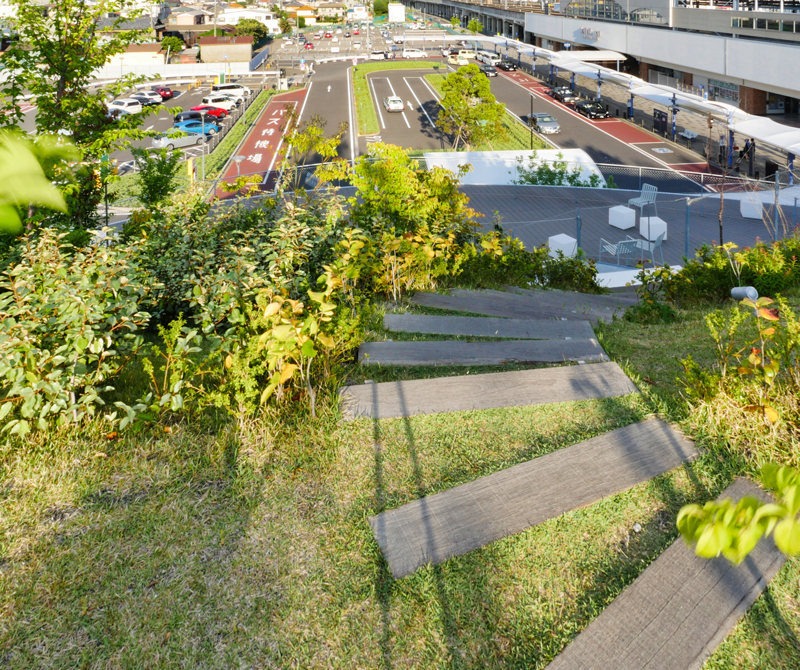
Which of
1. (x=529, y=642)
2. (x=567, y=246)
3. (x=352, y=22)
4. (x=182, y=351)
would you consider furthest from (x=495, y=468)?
(x=352, y=22)

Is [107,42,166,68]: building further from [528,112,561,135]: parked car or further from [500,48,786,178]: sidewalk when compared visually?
[528,112,561,135]: parked car

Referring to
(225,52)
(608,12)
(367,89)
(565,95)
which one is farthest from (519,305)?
(225,52)

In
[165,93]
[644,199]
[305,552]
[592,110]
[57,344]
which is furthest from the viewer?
[165,93]

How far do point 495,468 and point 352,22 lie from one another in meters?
142

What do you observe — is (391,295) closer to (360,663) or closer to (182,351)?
(182,351)

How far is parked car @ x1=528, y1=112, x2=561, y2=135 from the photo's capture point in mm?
35906

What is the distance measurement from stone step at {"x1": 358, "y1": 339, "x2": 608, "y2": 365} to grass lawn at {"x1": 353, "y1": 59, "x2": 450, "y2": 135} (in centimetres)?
3426

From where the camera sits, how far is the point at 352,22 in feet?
424

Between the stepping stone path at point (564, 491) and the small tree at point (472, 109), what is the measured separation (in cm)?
2829

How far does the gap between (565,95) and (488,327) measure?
145ft

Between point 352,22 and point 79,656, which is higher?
point 352,22

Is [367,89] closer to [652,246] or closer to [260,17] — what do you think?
[652,246]

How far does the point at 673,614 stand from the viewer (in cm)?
248

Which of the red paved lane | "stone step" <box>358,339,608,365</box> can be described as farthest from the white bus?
"stone step" <box>358,339,608,365</box>
